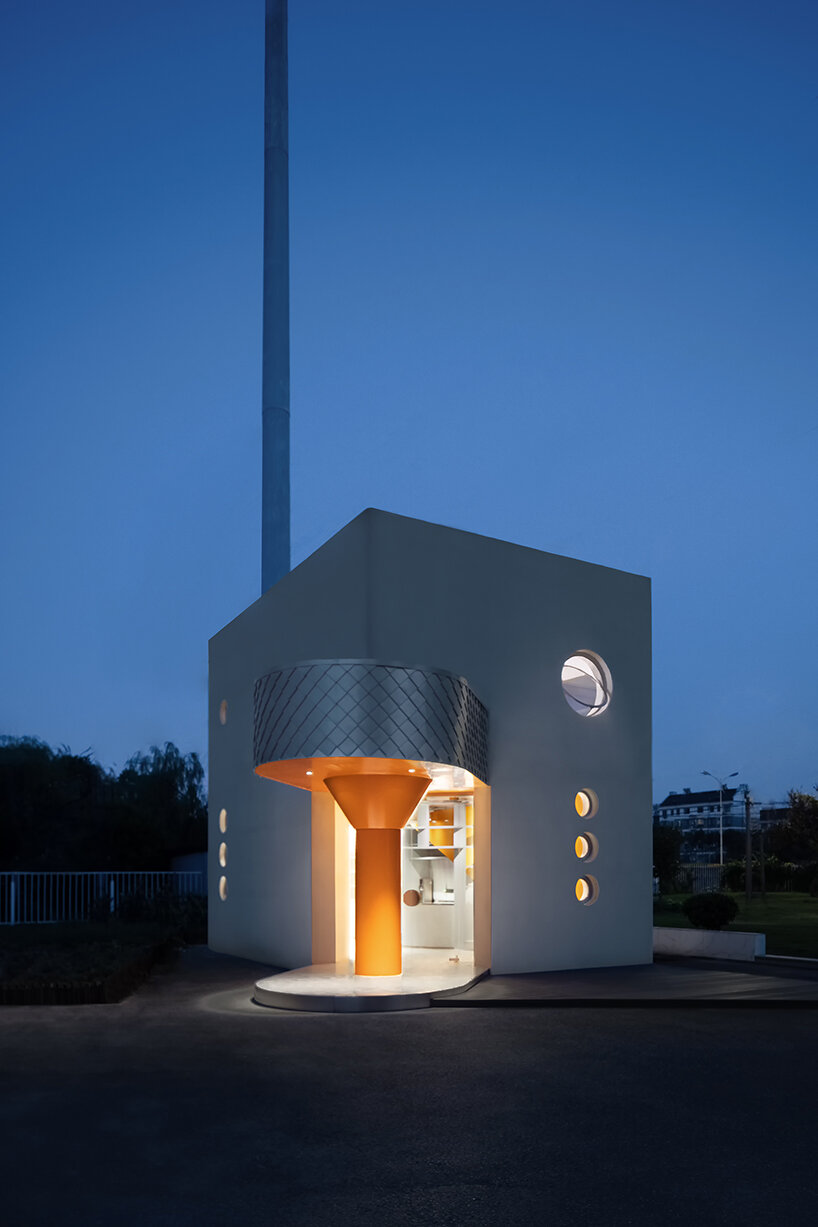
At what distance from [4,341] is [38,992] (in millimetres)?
65073

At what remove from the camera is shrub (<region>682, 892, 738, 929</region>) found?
1967cm

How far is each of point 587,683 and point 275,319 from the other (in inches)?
684

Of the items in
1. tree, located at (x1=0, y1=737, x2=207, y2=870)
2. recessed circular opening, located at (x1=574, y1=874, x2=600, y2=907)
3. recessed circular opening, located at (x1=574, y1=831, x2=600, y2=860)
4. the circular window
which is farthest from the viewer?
tree, located at (x1=0, y1=737, x2=207, y2=870)

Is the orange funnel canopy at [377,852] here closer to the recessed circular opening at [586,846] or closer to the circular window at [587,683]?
the recessed circular opening at [586,846]

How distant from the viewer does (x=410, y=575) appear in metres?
14.4

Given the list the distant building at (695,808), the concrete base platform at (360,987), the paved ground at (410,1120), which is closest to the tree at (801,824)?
the concrete base platform at (360,987)

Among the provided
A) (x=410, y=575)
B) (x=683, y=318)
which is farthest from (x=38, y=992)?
(x=683, y=318)

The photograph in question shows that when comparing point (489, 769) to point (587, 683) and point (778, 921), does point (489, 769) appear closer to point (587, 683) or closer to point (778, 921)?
point (587, 683)

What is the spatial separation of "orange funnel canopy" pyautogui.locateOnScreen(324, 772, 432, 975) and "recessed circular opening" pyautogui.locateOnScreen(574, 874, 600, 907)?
3.81 metres

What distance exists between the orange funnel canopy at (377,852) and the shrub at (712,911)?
9.07m

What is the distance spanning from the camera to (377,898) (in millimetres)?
12672

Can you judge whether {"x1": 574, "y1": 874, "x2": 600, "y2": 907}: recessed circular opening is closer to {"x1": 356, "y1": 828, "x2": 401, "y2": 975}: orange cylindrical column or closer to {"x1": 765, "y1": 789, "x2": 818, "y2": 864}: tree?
{"x1": 356, "y1": 828, "x2": 401, "y2": 975}: orange cylindrical column

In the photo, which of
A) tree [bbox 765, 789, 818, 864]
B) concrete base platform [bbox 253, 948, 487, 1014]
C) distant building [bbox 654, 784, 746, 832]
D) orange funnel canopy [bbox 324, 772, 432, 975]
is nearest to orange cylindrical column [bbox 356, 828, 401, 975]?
orange funnel canopy [bbox 324, 772, 432, 975]

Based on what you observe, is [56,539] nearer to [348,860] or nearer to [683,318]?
[683,318]
